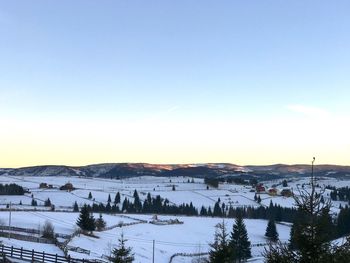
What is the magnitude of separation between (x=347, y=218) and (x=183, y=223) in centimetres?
4371

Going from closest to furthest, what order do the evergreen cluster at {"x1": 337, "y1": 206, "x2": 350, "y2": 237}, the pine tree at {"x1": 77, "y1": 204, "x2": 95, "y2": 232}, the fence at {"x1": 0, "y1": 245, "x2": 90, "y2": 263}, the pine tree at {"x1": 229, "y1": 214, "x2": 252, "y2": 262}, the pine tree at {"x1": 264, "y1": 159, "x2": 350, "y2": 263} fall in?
the pine tree at {"x1": 264, "y1": 159, "x2": 350, "y2": 263} → the fence at {"x1": 0, "y1": 245, "x2": 90, "y2": 263} → the pine tree at {"x1": 229, "y1": 214, "x2": 252, "y2": 262} → the pine tree at {"x1": 77, "y1": 204, "x2": 95, "y2": 232} → the evergreen cluster at {"x1": 337, "y1": 206, "x2": 350, "y2": 237}

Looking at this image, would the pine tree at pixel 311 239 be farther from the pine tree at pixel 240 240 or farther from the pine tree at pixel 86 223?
the pine tree at pixel 86 223

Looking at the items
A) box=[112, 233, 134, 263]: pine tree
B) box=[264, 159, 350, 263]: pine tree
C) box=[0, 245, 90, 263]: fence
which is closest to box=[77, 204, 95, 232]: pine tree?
box=[0, 245, 90, 263]: fence

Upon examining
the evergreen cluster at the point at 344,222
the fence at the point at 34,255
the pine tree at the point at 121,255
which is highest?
the pine tree at the point at 121,255

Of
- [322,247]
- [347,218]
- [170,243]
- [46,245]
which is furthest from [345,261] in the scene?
[347,218]

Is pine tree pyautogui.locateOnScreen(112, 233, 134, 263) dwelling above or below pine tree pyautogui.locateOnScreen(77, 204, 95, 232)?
above

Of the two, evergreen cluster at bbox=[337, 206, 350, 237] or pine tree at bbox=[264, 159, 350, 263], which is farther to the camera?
evergreen cluster at bbox=[337, 206, 350, 237]

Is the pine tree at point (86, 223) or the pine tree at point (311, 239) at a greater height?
the pine tree at point (311, 239)

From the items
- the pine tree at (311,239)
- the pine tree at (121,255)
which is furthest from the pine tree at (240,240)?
the pine tree at (311,239)

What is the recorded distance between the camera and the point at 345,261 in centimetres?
1249

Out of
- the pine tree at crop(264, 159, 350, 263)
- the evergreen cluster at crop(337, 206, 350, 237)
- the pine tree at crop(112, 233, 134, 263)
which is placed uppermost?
the pine tree at crop(264, 159, 350, 263)

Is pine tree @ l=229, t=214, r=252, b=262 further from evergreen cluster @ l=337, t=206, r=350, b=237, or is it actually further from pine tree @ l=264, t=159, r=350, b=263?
pine tree @ l=264, t=159, r=350, b=263

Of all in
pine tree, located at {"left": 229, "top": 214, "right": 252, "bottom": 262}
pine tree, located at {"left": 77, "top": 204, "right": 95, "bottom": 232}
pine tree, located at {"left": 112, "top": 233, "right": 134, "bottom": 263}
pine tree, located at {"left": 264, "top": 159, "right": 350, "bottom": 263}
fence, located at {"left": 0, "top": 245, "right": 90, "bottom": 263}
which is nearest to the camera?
pine tree, located at {"left": 264, "top": 159, "right": 350, "bottom": 263}

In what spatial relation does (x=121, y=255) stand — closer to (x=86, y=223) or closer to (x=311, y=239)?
(x=311, y=239)
